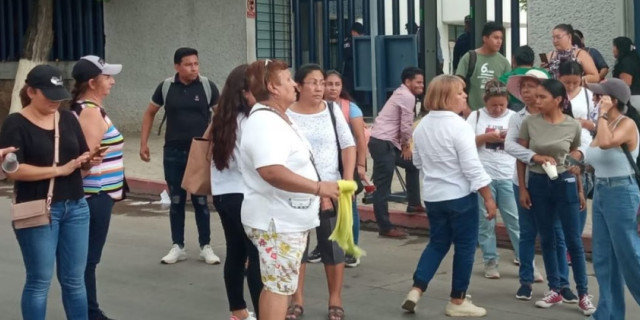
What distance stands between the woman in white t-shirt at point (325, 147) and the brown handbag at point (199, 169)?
0.81 metres

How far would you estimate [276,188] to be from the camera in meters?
5.46

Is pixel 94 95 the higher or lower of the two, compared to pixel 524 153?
higher

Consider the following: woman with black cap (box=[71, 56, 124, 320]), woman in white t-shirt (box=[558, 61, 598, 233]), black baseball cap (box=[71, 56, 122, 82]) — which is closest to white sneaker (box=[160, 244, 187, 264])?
woman with black cap (box=[71, 56, 124, 320])

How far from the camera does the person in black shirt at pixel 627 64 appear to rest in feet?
37.9

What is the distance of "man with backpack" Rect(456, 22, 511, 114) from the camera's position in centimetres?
1012

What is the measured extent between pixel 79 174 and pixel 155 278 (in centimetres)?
270

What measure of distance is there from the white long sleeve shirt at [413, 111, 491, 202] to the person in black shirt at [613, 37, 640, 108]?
16.4 ft

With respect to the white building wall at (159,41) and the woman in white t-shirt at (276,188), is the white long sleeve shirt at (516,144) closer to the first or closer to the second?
the woman in white t-shirt at (276,188)

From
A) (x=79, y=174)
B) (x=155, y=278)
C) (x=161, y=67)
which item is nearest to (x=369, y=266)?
(x=155, y=278)

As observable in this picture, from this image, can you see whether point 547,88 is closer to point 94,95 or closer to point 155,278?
point 94,95

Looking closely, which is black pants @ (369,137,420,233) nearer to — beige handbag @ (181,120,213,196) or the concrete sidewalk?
the concrete sidewalk

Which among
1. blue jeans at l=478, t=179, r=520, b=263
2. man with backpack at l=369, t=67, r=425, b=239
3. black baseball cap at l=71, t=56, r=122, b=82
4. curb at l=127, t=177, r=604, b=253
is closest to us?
black baseball cap at l=71, t=56, r=122, b=82

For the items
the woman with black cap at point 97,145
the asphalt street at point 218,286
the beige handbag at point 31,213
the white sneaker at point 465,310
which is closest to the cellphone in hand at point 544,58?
the asphalt street at point 218,286

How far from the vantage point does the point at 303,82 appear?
7.38 meters
